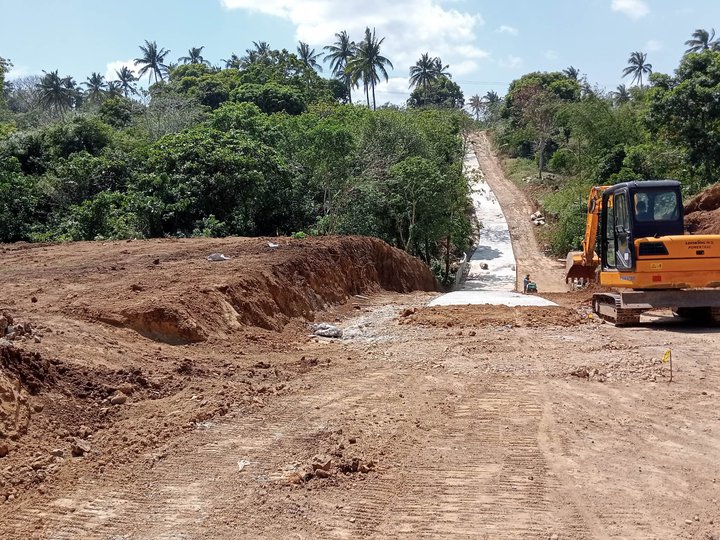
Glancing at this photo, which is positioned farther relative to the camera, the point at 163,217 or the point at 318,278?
the point at 163,217

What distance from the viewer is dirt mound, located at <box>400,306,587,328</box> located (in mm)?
13258

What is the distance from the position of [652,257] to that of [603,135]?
3353 cm

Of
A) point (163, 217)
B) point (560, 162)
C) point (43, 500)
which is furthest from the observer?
point (560, 162)

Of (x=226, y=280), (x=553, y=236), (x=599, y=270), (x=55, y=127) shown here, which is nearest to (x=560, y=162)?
(x=553, y=236)

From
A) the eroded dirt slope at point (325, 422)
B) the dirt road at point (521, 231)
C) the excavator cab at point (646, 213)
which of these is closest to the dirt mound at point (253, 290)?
the eroded dirt slope at point (325, 422)

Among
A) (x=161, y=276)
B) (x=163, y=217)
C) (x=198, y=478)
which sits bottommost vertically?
(x=198, y=478)

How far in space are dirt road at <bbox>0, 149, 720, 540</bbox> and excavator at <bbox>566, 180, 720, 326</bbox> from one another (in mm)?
650

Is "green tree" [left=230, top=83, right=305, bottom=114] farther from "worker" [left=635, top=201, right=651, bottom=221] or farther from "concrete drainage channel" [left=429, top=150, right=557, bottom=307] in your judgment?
"worker" [left=635, top=201, right=651, bottom=221]

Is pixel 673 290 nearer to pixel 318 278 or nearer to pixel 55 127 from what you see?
pixel 318 278

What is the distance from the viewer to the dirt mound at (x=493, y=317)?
13.3 m

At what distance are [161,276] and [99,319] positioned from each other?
2.84m

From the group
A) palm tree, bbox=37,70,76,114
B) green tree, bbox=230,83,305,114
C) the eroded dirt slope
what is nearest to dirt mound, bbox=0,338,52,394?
the eroded dirt slope

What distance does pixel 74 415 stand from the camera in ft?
21.8

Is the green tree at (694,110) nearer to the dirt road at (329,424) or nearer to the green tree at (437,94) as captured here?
the dirt road at (329,424)
